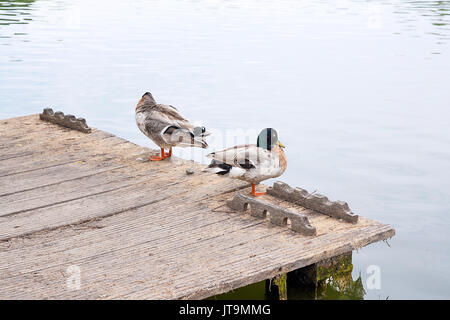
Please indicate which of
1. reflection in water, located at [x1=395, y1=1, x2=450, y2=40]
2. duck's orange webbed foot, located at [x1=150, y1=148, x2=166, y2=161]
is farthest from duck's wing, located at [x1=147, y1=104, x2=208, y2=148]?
reflection in water, located at [x1=395, y1=1, x2=450, y2=40]

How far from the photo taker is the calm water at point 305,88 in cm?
1088

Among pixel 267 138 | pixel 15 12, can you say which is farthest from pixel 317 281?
pixel 15 12

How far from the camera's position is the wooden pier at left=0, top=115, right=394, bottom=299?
501 centimetres

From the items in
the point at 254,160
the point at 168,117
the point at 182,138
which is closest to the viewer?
the point at 254,160

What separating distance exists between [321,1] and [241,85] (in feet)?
79.6

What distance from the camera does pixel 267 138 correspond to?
6594 millimetres

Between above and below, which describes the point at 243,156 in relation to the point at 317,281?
above

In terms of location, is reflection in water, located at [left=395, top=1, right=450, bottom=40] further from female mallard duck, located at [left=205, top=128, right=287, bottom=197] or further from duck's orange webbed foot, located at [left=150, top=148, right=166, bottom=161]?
female mallard duck, located at [left=205, top=128, right=287, bottom=197]

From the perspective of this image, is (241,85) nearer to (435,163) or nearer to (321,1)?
(435,163)

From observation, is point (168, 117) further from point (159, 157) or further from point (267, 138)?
point (267, 138)

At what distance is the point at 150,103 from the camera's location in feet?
26.6

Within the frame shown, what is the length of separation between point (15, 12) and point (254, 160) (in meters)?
31.8

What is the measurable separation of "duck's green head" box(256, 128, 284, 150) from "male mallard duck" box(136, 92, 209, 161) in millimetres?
950
